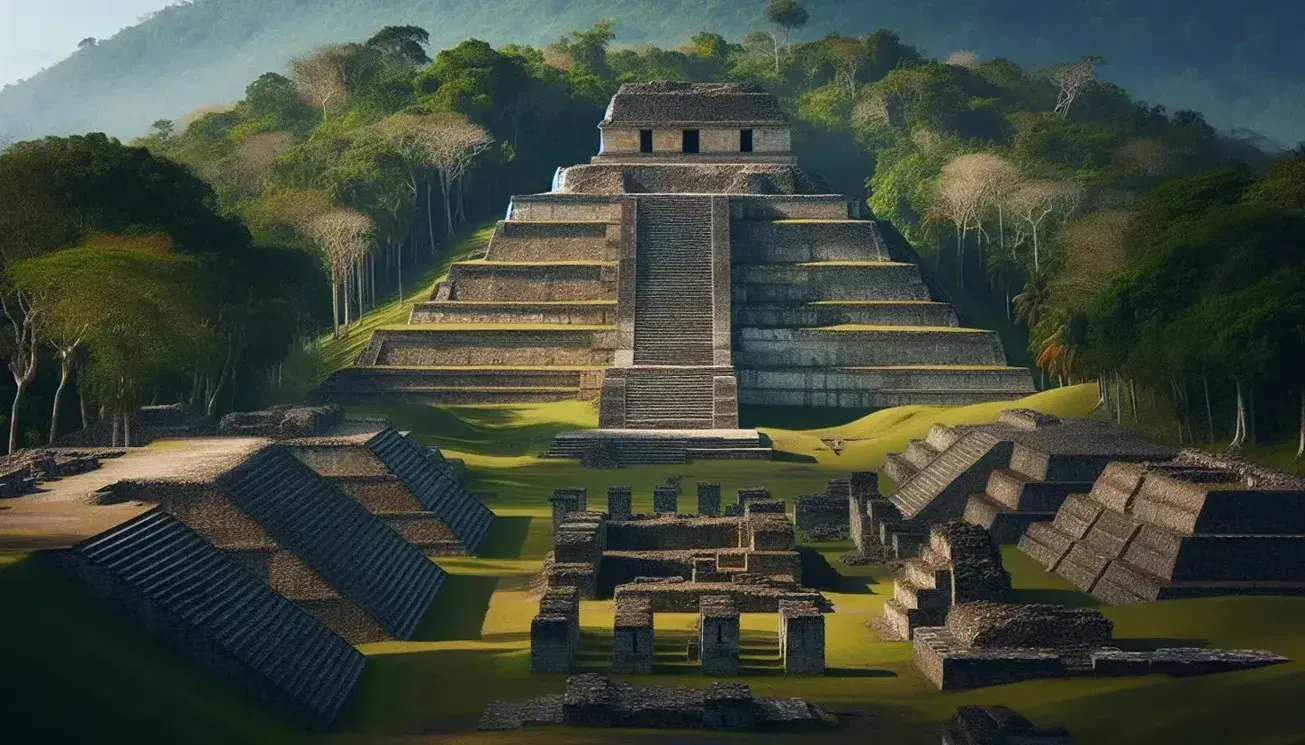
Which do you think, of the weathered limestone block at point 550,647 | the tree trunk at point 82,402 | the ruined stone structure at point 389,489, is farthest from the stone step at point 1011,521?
the tree trunk at point 82,402

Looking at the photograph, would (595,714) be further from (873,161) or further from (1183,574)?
(873,161)

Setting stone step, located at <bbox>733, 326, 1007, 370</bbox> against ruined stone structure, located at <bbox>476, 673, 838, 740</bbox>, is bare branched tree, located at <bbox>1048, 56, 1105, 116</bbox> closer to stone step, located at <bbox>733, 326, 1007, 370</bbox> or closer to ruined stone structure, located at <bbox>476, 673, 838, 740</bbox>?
stone step, located at <bbox>733, 326, 1007, 370</bbox>

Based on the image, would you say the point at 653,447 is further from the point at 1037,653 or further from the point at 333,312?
the point at 1037,653

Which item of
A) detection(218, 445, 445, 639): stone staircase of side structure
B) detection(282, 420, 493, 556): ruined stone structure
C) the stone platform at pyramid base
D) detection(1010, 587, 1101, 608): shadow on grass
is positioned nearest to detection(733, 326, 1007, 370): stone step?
the stone platform at pyramid base

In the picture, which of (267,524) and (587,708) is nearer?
(587,708)

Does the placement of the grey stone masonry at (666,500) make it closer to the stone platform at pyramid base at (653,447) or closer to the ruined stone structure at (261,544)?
the ruined stone structure at (261,544)

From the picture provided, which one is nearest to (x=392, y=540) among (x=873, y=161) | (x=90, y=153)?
(x=90, y=153)

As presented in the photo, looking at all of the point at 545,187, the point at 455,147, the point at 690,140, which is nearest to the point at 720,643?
the point at 690,140

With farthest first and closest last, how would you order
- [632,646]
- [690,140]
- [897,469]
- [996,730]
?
[690,140], [897,469], [632,646], [996,730]
